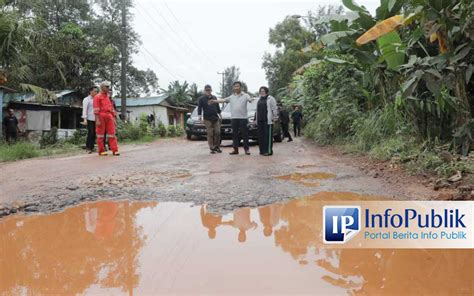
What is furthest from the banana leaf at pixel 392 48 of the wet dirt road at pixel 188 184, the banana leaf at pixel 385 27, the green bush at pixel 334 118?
the green bush at pixel 334 118

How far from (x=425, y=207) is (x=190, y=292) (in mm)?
2324

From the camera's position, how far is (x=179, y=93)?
3584 cm

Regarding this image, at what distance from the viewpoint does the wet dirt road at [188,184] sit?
3639 millimetres

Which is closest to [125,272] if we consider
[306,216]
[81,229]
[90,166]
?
[81,229]

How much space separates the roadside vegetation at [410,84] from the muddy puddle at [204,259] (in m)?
2.24

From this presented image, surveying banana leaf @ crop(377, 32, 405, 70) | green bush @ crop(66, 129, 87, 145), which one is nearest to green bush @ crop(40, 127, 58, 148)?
green bush @ crop(66, 129, 87, 145)

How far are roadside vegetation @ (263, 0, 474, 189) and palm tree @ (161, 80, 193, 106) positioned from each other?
2605 cm

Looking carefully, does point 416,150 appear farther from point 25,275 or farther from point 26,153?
point 26,153

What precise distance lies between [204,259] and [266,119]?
18.5ft

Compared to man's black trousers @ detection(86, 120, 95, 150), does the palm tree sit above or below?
above

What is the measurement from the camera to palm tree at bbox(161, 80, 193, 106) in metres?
34.4

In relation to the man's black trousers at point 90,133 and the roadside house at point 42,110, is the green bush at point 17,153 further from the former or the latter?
the roadside house at point 42,110

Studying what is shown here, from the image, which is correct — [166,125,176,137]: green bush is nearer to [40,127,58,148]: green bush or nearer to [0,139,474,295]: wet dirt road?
[40,127,58,148]: green bush

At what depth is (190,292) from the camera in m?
1.90
